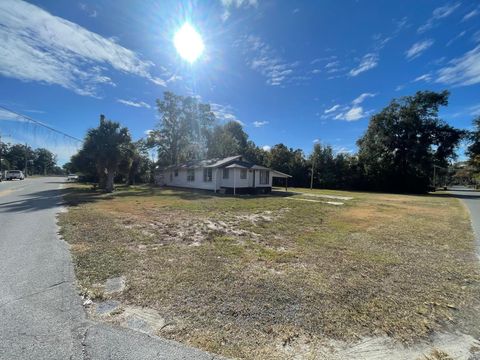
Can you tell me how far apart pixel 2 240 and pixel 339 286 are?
741 cm

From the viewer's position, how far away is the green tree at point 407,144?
32.0 meters

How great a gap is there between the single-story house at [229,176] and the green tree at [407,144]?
19.9 meters

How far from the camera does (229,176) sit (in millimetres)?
21547

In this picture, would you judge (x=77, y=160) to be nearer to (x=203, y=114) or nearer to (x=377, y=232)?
(x=203, y=114)

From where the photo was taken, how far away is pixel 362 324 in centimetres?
288

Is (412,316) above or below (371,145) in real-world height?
below

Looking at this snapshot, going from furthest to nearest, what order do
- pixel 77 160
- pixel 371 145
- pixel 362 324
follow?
pixel 371 145
pixel 77 160
pixel 362 324

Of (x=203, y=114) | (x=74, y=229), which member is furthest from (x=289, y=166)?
(x=74, y=229)

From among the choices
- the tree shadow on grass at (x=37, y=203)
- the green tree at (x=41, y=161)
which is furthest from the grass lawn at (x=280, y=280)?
the green tree at (x=41, y=161)

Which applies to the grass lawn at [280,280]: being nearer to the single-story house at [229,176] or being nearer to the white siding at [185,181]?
the single-story house at [229,176]

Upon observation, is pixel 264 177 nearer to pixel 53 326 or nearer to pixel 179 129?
pixel 179 129

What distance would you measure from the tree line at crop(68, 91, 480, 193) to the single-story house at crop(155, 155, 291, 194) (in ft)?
30.4

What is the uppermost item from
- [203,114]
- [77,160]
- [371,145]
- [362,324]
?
[203,114]

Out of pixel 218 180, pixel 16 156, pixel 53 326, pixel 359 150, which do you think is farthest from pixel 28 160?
pixel 53 326
